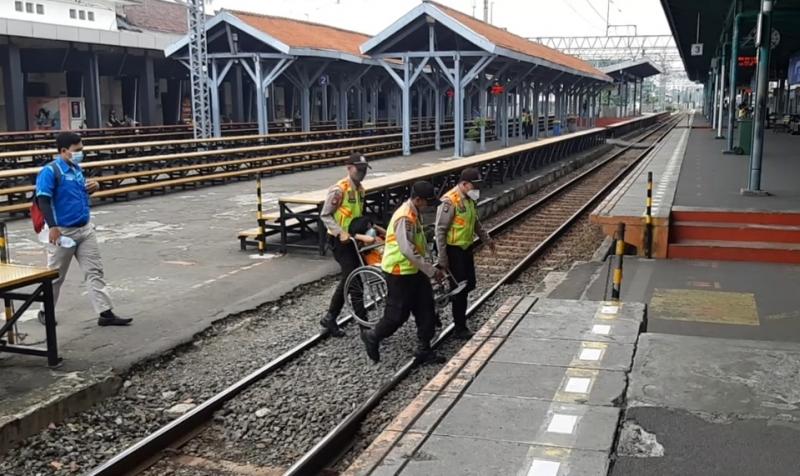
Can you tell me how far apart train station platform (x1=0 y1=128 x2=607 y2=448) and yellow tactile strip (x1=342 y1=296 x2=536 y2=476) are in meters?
2.21

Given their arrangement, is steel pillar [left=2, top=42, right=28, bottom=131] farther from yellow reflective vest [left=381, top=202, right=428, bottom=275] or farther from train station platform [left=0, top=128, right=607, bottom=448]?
yellow reflective vest [left=381, top=202, right=428, bottom=275]

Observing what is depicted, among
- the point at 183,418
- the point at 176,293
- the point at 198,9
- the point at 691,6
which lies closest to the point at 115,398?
the point at 183,418

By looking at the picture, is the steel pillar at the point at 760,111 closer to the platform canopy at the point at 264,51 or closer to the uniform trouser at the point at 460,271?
the uniform trouser at the point at 460,271

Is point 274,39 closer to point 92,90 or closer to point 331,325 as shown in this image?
point 92,90

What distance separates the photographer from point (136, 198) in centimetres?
1712

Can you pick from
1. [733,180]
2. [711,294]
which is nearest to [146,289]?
[711,294]

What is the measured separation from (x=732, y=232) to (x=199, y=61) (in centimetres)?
1939

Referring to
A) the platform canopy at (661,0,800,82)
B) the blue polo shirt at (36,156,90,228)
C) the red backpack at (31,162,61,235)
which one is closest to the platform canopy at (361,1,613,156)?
the platform canopy at (661,0,800,82)

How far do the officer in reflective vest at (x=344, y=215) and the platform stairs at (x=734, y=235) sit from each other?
476 cm

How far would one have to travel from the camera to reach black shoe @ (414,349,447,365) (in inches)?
269

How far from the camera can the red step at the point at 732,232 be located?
33.4ft

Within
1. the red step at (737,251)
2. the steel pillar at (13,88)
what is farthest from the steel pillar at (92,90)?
the red step at (737,251)

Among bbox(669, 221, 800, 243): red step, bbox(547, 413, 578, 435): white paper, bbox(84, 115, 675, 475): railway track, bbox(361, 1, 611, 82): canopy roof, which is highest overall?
bbox(361, 1, 611, 82): canopy roof

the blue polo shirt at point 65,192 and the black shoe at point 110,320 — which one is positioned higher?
the blue polo shirt at point 65,192
